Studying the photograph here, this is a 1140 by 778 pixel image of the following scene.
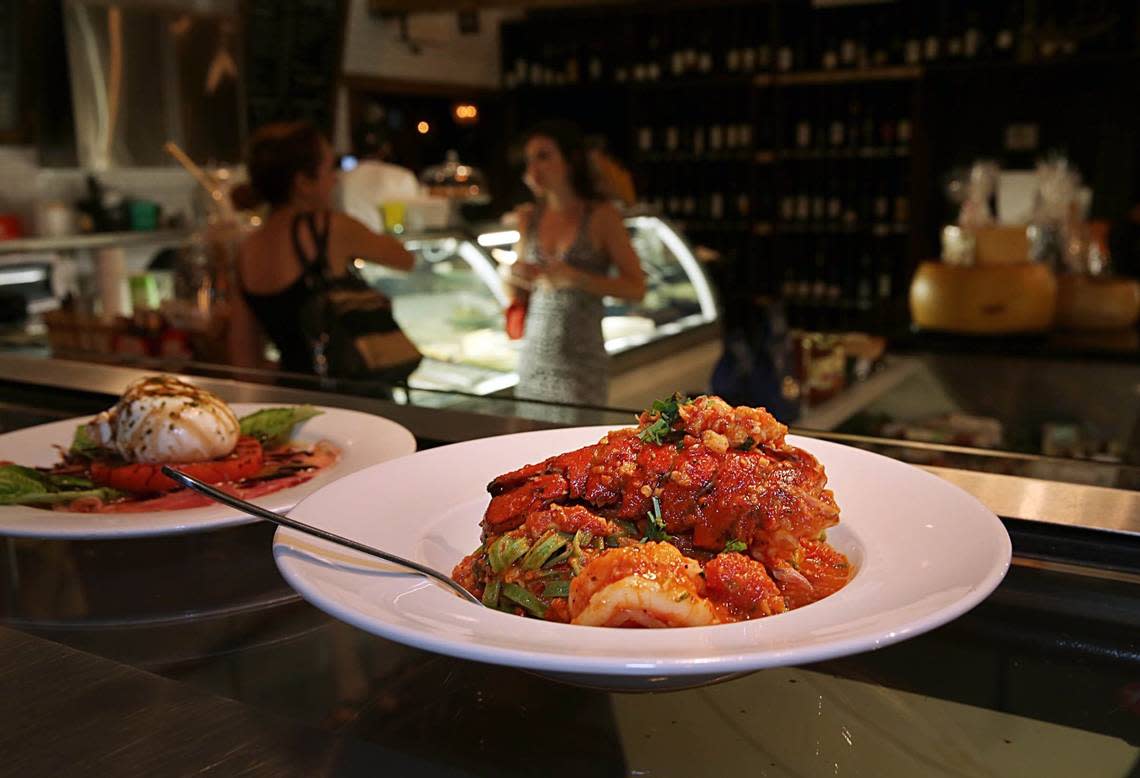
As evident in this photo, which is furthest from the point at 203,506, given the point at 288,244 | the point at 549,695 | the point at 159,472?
the point at 288,244

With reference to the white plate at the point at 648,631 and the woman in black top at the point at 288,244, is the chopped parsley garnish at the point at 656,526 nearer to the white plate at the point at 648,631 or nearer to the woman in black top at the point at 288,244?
the white plate at the point at 648,631

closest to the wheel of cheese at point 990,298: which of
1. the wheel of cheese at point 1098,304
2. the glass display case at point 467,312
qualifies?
the wheel of cheese at point 1098,304

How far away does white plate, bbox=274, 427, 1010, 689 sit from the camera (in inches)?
20.4

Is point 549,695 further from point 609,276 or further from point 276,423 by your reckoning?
point 609,276

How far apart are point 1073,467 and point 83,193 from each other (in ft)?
21.6

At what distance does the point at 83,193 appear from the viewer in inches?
251

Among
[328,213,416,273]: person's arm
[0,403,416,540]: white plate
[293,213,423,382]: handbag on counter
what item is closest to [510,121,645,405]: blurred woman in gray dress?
[328,213,416,273]: person's arm

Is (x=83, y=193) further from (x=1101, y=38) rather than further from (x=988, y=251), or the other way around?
(x=1101, y=38)

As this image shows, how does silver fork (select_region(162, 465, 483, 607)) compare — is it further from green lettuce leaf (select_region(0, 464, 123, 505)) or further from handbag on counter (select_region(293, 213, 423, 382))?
handbag on counter (select_region(293, 213, 423, 382))

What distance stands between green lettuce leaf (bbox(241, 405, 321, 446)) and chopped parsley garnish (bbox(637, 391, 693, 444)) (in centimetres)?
58

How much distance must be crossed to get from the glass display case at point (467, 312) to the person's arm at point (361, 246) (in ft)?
0.83

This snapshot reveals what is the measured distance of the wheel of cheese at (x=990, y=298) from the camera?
110 inches

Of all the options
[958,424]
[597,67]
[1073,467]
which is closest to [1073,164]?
[597,67]

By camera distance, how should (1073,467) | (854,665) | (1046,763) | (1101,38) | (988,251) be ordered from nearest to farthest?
(1046,763), (854,665), (1073,467), (988,251), (1101,38)
